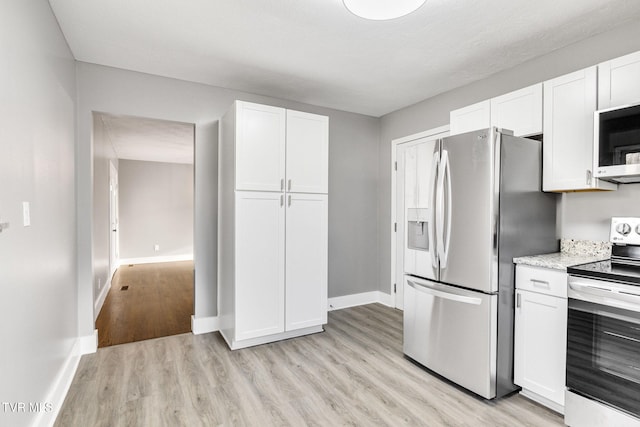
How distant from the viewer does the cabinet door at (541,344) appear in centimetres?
202

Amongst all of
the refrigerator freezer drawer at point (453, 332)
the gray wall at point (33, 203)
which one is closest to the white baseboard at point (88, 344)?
the gray wall at point (33, 203)

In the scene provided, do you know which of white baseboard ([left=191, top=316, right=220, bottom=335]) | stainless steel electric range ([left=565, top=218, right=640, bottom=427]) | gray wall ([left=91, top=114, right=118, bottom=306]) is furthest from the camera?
gray wall ([left=91, top=114, right=118, bottom=306])

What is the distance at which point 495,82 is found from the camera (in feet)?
10.1

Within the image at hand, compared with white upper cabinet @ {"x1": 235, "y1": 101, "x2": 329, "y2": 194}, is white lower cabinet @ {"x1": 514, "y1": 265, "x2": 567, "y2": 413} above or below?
below

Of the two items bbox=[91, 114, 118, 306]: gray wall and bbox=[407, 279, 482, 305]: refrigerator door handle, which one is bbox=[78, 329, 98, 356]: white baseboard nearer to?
bbox=[91, 114, 118, 306]: gray wall

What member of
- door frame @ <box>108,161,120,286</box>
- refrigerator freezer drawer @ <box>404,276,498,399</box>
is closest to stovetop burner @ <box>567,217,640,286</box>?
refrigerator freezer drawer @ <box>404,276,498,399</box>

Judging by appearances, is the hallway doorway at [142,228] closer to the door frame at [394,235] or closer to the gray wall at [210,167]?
the gray wall at [210,167]

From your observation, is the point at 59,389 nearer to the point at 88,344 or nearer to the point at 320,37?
the point at 88,344

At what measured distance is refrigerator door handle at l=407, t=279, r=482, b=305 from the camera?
7.35ft

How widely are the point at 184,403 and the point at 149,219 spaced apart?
689cm

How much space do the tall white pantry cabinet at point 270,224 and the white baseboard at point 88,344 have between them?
→ 3.53 feet

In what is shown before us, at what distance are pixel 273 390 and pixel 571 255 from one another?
238 centimetres

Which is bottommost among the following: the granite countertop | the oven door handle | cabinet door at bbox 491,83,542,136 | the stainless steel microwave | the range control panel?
the oven door handle

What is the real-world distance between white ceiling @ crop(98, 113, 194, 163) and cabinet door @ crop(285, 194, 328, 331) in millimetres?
1634
